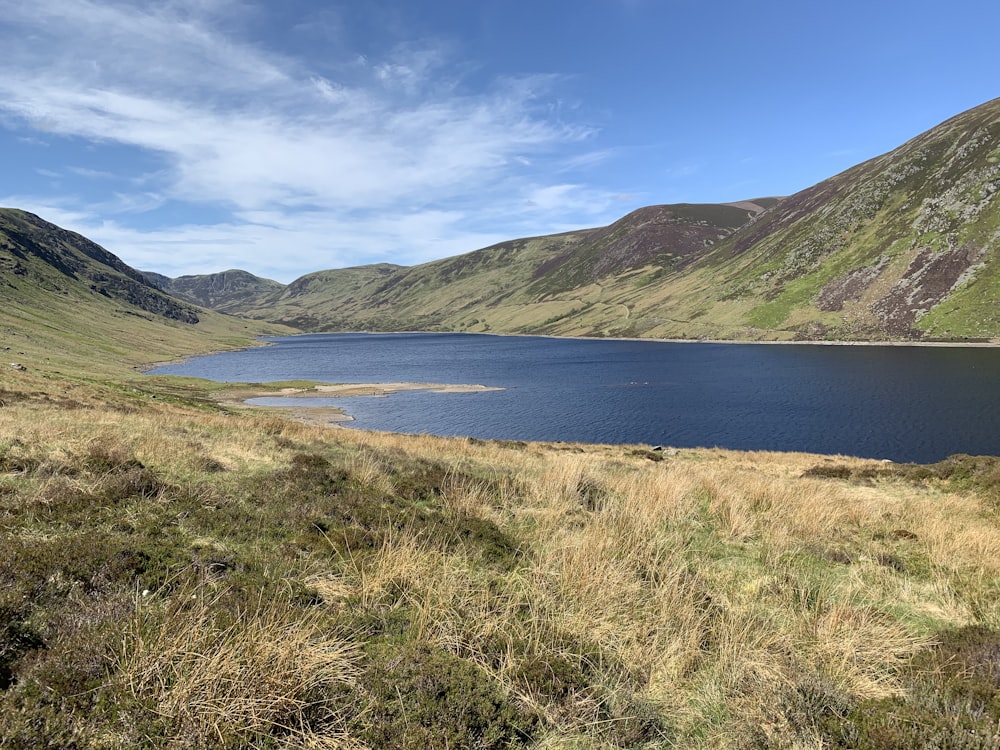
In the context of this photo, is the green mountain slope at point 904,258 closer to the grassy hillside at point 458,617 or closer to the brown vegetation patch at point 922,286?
the brown vegetation patch at point 922,286

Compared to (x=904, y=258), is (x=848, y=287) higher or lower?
lower

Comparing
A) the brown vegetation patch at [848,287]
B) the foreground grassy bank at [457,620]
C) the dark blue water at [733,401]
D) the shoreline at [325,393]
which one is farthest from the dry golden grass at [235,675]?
the brown vegetation patch at [848,287]

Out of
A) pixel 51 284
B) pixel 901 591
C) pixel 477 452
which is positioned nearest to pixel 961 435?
pixel 477 452

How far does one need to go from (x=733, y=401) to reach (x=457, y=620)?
74.8 m

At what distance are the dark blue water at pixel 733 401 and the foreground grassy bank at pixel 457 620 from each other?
46.2m

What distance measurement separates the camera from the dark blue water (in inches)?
2072

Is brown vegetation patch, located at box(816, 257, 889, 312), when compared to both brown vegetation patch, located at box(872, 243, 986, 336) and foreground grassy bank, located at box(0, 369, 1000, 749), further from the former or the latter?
foreground grassy bank, located at box(0, 369, 1000, 749)

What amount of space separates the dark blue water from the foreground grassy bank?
1819 inches

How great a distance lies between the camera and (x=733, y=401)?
72375mm

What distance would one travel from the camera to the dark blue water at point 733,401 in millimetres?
52625

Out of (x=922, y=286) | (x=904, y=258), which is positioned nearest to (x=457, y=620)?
(x=922, y=286)

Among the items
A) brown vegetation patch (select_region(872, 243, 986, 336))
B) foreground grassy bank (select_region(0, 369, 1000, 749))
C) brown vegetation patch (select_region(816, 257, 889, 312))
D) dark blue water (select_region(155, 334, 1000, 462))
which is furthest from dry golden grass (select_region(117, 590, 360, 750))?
brown vegetation patch (select_region(816, 257, 889, 312))

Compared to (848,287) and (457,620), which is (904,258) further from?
(457,620)

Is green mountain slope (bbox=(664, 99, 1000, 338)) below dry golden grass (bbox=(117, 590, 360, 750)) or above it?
above
